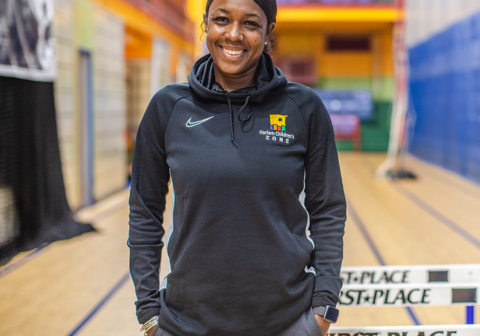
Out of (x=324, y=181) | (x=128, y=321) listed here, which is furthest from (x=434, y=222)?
(x=324, y=181)

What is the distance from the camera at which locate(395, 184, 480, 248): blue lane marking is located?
13.6ft

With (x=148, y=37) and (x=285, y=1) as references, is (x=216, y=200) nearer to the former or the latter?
(x=148, y=37)

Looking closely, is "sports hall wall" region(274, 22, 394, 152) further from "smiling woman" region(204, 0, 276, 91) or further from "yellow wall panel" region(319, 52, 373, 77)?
"smiling woman" region(204, 0, 276, 91)

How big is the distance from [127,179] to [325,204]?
262 inches

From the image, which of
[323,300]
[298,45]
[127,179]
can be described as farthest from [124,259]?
[298,45]

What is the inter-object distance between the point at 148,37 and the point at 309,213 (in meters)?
7.38

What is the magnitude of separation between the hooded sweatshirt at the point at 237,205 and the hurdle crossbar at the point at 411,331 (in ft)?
1.78

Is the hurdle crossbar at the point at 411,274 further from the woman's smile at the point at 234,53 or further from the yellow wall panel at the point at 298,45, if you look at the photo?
the yellow wall panel at the point at 298,45

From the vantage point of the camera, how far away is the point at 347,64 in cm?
1252

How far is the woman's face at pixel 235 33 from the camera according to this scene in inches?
39.6

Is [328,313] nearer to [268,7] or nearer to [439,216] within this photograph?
[268,7]

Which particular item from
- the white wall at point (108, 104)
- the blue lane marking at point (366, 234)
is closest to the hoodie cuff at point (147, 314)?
the blue lane marking at point (366, 234)

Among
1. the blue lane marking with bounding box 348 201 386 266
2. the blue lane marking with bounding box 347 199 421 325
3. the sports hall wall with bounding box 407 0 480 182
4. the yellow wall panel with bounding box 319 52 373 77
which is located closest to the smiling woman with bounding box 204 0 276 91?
the blue lane marking with bounding box 347 199 421 325

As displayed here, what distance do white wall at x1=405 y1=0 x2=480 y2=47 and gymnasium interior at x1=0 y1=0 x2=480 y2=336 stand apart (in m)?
0.04
